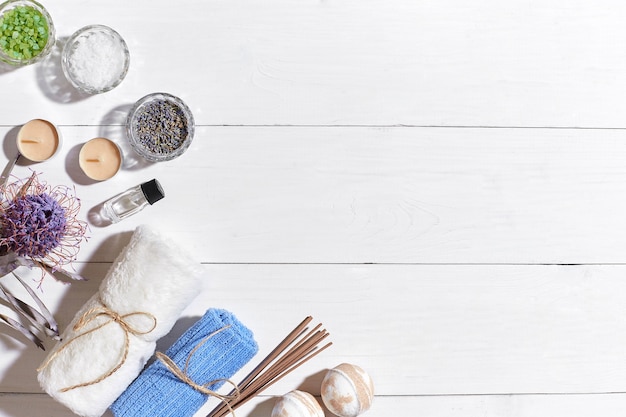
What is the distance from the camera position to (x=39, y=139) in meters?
0.99

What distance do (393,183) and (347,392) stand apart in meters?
0.33

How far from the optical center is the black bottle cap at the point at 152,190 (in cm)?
98

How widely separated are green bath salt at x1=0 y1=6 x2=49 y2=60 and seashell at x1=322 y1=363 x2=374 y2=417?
66 centimetres

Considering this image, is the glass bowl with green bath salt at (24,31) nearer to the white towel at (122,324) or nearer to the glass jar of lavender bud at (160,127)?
the glass jar of lavender bud at (160,127)

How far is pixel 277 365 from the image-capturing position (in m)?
1.00

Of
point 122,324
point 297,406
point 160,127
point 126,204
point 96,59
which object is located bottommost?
point 297,406

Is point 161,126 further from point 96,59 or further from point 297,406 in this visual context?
point 297,406

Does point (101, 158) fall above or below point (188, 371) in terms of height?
above

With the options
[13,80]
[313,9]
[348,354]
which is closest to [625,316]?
[348,354]

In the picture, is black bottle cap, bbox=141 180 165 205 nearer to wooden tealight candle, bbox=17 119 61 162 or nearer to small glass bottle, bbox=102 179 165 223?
small glass bottle, bbox=102 179 165 223

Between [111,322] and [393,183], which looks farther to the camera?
[393,183]

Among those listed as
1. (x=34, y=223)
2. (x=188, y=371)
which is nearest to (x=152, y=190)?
(x=34, y=223)

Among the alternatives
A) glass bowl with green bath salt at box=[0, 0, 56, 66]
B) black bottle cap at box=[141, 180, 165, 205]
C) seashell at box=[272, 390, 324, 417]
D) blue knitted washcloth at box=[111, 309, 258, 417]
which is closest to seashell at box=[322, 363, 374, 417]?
seashell at box=[272, 390, 324, 417]

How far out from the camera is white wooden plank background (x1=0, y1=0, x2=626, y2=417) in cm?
102
